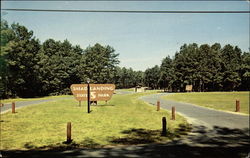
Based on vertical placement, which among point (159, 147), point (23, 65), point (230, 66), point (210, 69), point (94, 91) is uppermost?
point (230, 66)

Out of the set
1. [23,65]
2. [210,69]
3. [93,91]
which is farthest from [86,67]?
[210,69]

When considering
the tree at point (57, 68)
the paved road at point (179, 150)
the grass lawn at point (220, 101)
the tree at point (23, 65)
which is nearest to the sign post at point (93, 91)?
the grass lawn at point (220, 101)

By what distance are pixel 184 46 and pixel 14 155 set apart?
98097 mm

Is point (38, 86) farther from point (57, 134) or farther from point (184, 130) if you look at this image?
point (184, 130)

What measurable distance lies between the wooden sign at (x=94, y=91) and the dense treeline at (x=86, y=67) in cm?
2324

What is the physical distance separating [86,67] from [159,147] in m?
57.9

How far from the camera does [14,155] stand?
7.28m

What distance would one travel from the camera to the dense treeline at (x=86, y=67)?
42.0m

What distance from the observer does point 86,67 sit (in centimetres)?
6384

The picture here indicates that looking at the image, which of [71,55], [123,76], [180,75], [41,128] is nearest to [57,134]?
[41,128]

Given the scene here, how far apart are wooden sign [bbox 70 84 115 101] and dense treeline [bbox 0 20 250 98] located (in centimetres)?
2324

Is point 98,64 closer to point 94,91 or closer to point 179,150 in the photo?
point 94,91

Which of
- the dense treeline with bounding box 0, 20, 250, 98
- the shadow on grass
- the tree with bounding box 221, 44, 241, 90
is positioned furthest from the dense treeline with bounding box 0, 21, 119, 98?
the tree with bounding box 221, 44, 241, 90

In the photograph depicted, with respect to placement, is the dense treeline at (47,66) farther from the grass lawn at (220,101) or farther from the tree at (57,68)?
the grass lawn at (220,101)
